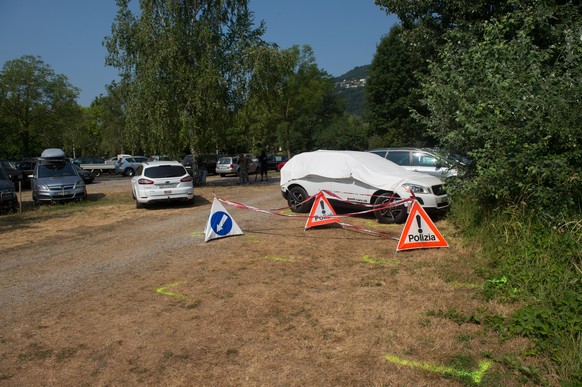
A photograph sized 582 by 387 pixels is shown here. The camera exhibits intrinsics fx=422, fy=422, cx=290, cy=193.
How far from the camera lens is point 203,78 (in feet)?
66.9

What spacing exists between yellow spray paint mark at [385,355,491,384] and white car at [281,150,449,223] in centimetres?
570

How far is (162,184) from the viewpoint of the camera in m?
13.7

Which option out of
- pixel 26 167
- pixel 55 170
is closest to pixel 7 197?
pixel 55 170

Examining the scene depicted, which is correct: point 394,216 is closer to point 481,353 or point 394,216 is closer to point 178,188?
point 481,353

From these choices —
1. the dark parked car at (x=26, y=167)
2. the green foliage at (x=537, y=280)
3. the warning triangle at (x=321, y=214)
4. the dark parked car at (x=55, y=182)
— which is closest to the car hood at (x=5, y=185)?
the dark parked car at (x=55, y=182)

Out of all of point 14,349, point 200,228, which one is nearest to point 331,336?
point 14,349

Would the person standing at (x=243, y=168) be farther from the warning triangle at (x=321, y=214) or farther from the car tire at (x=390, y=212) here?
the car tire at (x=390, y=212)

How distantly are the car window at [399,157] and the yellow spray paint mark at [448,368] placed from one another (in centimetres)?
951

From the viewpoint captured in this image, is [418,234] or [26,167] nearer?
[418,234]

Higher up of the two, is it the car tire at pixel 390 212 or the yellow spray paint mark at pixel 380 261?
the car tire at pixel 390 212

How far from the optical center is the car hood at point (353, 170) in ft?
32.1

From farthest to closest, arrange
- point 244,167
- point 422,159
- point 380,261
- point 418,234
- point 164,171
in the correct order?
point 244,167 < point 164,171 < point 422,159 < point 418,234 < point 380,261

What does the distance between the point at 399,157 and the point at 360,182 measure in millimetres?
3176

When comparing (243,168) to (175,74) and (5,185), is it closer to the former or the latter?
(175,74)
